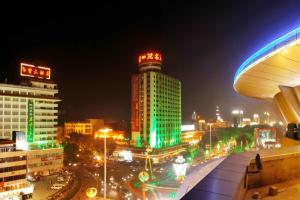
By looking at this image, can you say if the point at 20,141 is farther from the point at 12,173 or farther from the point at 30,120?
the point at 30,120

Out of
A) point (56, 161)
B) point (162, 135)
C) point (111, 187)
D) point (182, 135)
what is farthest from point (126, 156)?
point (182, 135)

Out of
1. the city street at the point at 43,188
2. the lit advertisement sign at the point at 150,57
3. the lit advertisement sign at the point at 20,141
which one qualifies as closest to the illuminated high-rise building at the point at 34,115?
the city street at the point at 43,188

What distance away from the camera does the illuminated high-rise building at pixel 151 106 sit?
241 ft

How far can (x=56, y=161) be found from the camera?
183ft

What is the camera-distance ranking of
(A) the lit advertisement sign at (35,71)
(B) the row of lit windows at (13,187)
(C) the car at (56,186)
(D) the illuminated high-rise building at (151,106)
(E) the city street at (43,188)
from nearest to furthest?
(B) the row of lit windows at (13,187)
(E) the city street at (43,188)
(C) the car at (56,186)
(A) the lit advertisement sign at (35,71)
(D) the illuminated high-rise building at (151,106)

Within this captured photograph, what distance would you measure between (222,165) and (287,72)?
33.5 ft

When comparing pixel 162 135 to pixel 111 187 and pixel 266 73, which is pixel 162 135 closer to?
pixel 111 187

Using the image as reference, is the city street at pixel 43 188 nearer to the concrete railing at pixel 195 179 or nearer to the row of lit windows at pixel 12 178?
the row of lit windows at pixel 12 178

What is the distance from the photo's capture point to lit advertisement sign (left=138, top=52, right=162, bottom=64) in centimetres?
7831

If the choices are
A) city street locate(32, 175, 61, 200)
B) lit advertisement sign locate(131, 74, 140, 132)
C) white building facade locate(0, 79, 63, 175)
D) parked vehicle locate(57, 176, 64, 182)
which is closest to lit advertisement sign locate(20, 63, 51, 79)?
white building facade locate(0, 79, 63, 175)

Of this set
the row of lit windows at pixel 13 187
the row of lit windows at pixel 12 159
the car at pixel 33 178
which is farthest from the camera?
the car at pixel 33 178

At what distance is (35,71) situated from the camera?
61531 mm

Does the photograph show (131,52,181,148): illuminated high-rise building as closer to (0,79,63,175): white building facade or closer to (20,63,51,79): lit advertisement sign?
(0,79,63,175): white building facade

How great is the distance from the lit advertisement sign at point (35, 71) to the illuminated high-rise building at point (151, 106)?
938 inches
